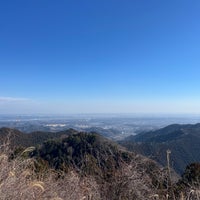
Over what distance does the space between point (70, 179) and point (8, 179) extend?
1.65m

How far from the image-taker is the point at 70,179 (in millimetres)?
4895

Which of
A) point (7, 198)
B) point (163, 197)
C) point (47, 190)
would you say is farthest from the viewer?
point (163, 197)

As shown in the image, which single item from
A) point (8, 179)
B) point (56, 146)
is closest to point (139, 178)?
point (8, 179)

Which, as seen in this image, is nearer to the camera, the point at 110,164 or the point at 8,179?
the point at 8,179

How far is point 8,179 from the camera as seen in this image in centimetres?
338

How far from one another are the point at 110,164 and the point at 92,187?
924mm

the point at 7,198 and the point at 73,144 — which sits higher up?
the point at 7,198

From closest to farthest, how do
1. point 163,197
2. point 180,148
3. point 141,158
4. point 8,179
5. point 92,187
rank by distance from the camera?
point 8,179 < point 163,197 < point 92,187 < point 141,158 < point 180,148

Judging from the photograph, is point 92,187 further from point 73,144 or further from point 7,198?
point 73,144

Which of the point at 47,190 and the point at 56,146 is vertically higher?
the point at 47,190

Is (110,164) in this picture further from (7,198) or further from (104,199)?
(7,198)

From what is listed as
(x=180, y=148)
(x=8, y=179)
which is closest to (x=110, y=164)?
(x=8, y=179)

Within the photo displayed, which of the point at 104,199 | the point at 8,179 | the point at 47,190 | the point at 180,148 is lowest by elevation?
the point at 180,148

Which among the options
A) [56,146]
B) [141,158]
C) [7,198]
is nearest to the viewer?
[7,198]
